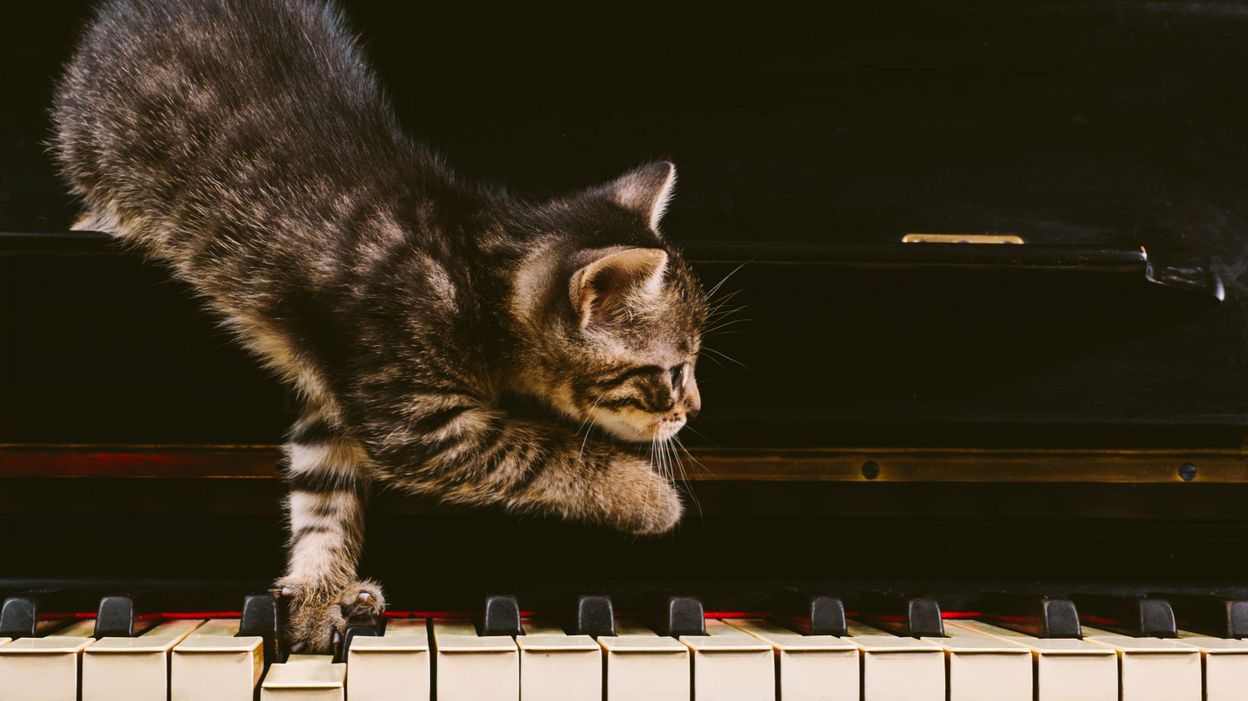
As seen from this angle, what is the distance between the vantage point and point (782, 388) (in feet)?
3.91

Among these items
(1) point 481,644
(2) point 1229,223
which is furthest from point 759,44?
(1) point 481,644

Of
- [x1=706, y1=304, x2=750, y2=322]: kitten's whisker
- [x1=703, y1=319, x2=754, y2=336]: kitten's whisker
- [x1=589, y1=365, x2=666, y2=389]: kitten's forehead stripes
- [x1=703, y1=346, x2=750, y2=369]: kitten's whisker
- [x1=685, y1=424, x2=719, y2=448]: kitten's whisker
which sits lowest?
[x1=685, y1=424, x2=719, y2=448]: kitten's whisker

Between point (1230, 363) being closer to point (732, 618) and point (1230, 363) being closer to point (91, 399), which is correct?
point (732, 618)

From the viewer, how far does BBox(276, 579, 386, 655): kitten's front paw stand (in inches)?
42.4

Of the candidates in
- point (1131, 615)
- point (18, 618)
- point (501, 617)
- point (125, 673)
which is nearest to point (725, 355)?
point (501, 617)

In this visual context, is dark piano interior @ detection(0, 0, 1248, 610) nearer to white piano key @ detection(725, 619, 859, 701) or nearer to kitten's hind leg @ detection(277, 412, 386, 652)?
kitten's hind leg @ detection(277, 412, 386, 652)

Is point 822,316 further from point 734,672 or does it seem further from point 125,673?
point 125,673

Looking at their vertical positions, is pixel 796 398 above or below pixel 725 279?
below

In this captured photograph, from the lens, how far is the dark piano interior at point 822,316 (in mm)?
1119

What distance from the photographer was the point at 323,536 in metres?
1.22

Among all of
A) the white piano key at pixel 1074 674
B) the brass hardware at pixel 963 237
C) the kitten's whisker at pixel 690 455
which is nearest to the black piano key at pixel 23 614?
the kitten's whisker at pixel 690 455

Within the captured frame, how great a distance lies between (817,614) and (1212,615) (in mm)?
501

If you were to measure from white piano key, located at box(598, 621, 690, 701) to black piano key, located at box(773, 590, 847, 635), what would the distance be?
0.19 m

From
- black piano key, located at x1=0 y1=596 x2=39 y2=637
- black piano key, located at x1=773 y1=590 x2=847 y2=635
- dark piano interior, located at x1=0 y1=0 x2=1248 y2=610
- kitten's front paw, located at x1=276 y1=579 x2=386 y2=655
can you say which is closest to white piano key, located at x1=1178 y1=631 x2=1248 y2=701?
dark piano interior, located at x1=0 y1=0 x2=1248 y2=610
